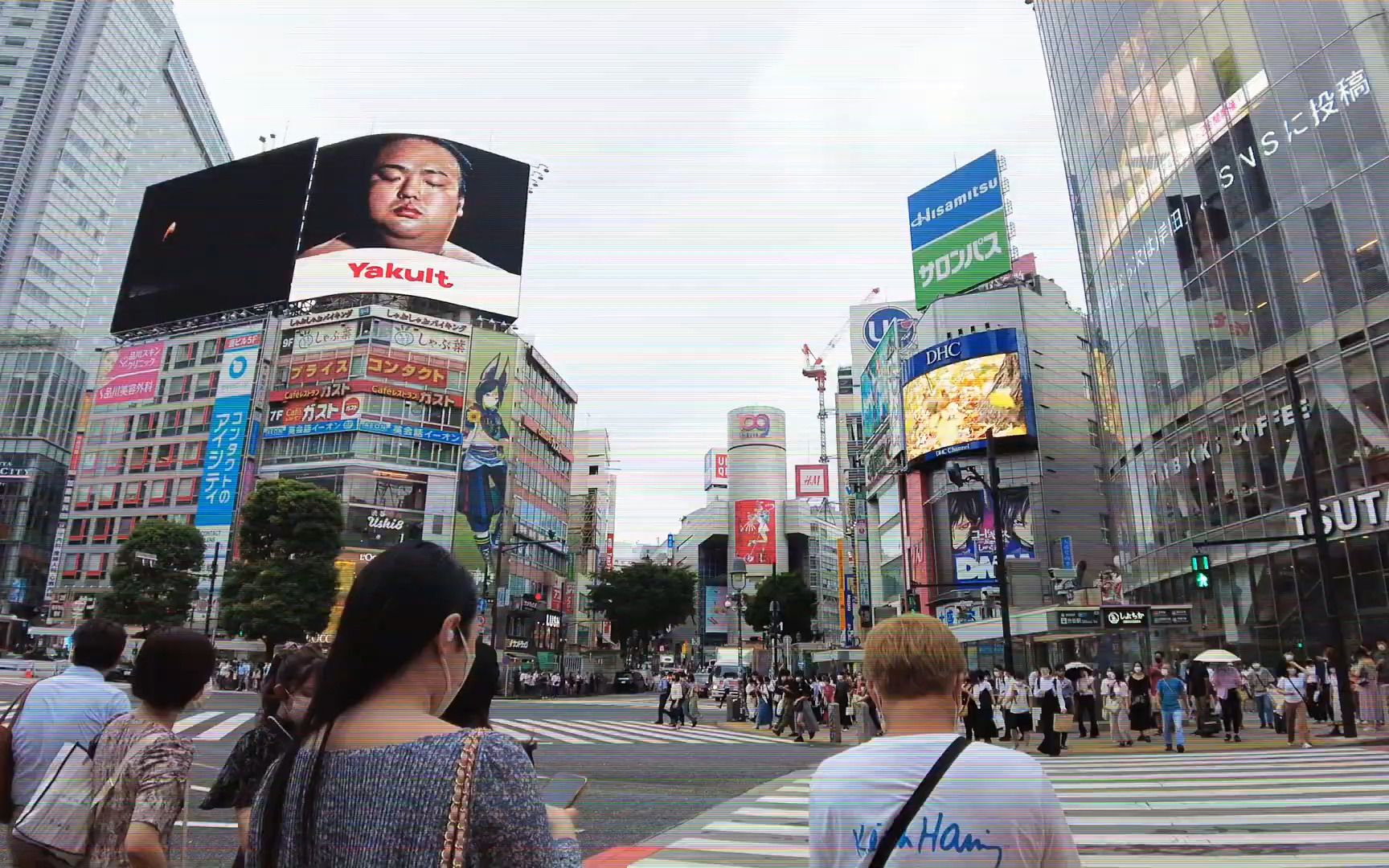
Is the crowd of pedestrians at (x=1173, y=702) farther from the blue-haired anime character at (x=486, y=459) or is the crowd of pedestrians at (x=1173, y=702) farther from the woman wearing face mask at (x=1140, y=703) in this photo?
the blue-haired anime character at (x=486, y=459)

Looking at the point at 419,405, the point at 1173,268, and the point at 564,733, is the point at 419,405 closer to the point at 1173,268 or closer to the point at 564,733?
the point at 564,733

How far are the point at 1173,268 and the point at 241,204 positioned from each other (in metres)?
61.6

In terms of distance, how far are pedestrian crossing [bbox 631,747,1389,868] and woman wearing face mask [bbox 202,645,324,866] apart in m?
3.96

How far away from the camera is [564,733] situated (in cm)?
2158

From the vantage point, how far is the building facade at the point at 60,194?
2840 inches

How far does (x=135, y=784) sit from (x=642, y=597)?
7060 cm

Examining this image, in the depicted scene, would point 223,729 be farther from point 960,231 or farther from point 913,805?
point 960,231

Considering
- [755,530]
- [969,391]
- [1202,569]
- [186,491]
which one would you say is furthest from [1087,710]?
[755,530]

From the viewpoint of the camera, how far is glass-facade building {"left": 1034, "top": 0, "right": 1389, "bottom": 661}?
79.4ft

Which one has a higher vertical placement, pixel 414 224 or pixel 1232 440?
pixel 414 224

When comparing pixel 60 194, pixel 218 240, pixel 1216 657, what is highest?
pixel 60 194

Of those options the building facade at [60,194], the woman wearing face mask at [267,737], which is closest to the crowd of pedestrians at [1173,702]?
the woman wearing face mask at [267,737]

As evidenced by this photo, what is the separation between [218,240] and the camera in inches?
2459

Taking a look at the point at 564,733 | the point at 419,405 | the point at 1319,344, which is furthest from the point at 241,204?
the point at 1319,344
